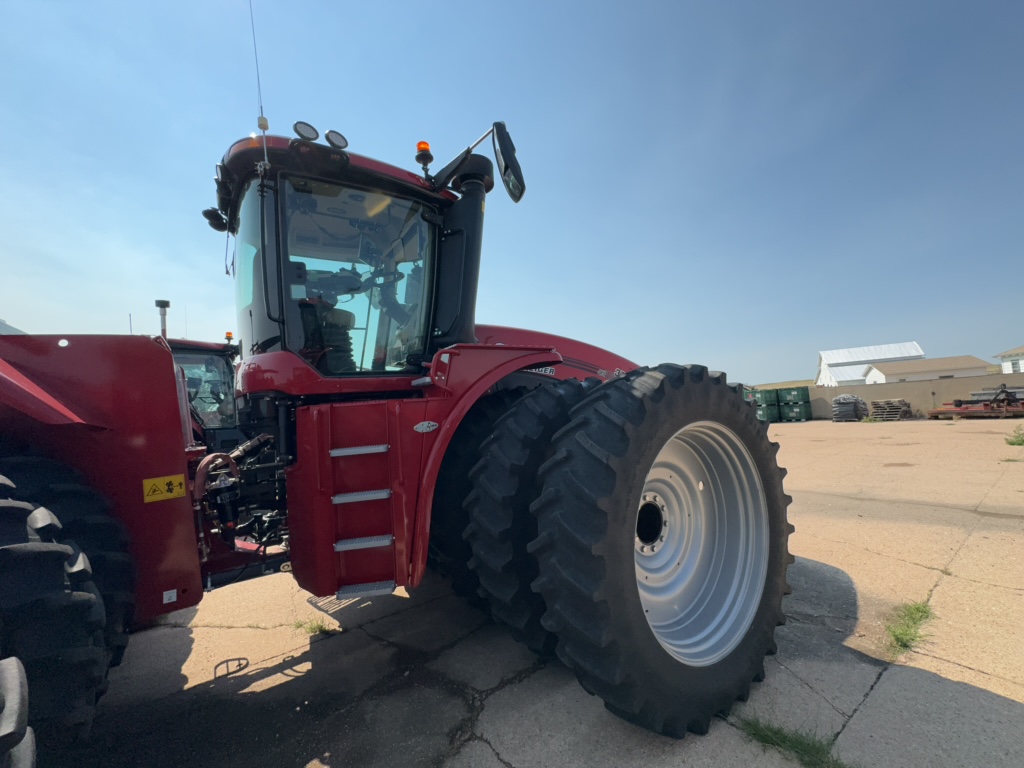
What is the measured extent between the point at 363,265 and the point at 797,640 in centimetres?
296

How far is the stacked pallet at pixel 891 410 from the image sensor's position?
71.7 feet

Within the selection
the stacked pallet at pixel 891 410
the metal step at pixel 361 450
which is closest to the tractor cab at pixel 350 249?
the metal step at pixel 361 450

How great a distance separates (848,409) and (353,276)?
25.2 m

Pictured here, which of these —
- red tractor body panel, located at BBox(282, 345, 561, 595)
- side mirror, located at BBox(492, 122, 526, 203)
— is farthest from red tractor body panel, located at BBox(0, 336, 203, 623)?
side mirror, located at BBox(492, 122, 526, 203)

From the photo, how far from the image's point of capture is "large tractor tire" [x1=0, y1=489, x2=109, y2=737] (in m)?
1.28

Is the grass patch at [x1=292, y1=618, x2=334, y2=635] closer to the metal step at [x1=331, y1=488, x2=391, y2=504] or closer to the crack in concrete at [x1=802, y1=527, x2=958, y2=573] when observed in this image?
the metal step at [x1=331, y1=488, x2=391, y2=504]

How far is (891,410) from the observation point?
22.1 meters

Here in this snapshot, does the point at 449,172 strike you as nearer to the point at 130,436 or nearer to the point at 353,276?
the point at 353,276

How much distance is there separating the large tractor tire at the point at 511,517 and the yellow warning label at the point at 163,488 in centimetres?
111

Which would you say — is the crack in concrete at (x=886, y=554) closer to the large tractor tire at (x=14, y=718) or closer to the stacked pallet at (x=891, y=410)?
the large tractor tire at (x=14, y=718)

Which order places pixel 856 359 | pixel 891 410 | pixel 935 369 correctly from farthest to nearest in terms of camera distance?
pixel 856 359 < pixel 935 369 < pixel 891 410

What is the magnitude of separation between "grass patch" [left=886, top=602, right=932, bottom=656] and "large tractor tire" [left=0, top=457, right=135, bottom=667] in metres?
3.32

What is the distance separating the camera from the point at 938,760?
1.70 m

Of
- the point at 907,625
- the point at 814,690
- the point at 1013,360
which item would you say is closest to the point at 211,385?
the point at 814,690
